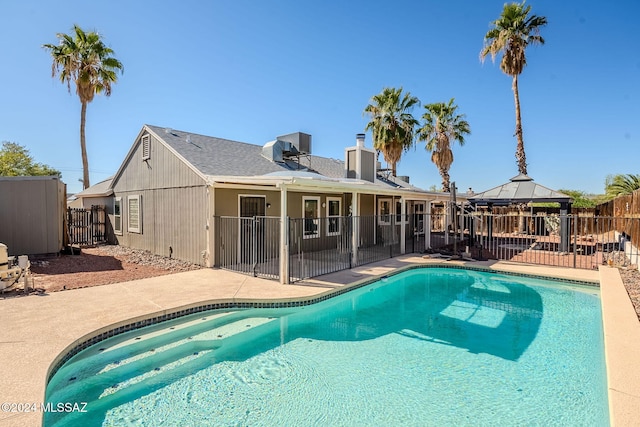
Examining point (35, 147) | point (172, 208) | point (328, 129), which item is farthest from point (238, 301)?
point (35, 147)

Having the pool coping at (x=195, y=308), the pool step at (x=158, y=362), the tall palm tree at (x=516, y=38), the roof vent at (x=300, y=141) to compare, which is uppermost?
the tall palm tree at (x=516, y=38)

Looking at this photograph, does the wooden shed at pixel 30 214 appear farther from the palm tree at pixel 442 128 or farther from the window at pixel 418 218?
the palm tree at pixel 442 128

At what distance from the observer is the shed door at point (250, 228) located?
11201mm

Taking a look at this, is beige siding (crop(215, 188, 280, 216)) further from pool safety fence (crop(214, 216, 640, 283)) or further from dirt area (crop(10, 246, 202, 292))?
dirt area (crop(10, 246, 202, 292))

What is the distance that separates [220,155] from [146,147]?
342cm

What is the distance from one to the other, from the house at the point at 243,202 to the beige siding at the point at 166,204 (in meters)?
0.04

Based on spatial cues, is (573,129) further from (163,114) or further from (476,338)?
(163,114)

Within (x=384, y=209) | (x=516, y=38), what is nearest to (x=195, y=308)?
(x=384, y=209)

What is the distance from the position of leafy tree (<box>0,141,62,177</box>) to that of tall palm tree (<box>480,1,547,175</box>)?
38.1m

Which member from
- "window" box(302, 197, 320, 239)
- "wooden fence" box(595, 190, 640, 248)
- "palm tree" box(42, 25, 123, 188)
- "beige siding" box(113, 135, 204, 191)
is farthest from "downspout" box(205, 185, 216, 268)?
"palm tree" box(42, 25, 123, 188)

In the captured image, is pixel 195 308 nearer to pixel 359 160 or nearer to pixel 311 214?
pixel 311 214

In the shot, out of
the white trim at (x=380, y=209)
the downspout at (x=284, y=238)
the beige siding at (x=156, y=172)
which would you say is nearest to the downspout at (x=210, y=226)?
the beige siding at (x=156, y=172)

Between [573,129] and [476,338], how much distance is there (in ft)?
68.8

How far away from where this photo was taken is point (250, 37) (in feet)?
43.2
